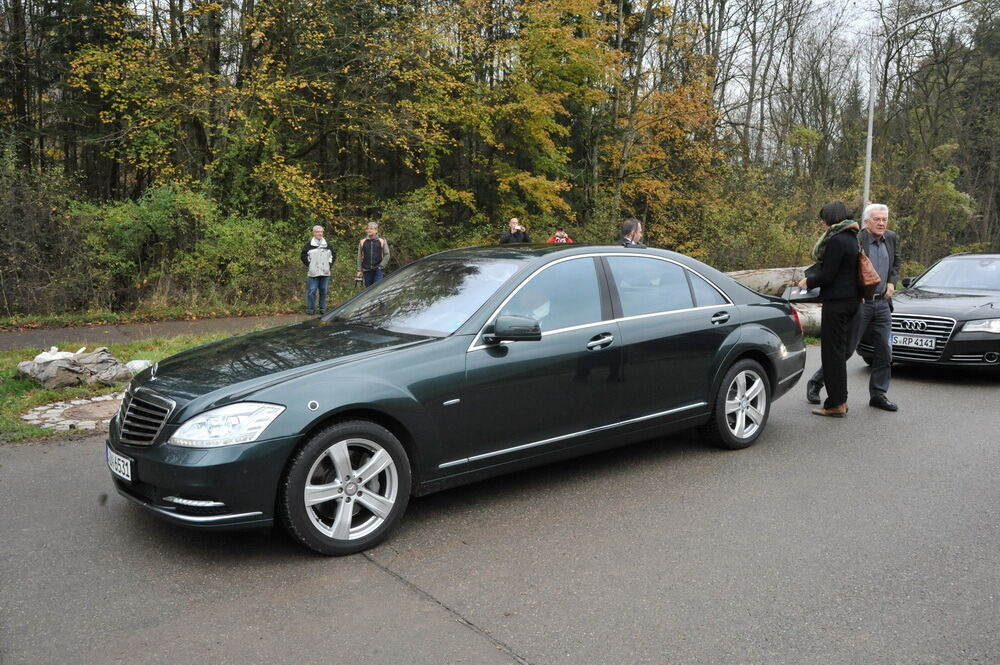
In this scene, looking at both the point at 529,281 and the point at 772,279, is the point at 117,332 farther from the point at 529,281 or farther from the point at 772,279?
the point at 772,279

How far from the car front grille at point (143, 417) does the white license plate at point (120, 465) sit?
0.31 feet

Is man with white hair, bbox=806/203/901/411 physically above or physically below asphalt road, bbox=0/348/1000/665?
above

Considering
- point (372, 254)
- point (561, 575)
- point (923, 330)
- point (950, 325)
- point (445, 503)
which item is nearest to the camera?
point (561, 575)

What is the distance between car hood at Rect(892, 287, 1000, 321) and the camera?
9062 mm

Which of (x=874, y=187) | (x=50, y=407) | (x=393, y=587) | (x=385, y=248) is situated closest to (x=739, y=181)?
(x=874, y=187)

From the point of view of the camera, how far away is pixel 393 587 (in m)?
3.75

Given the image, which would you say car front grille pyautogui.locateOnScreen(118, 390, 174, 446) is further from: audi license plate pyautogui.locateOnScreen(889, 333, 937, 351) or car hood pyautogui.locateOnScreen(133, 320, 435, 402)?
audi license plate pyautogui.locateOnScreen(889, 333, 937, 351)

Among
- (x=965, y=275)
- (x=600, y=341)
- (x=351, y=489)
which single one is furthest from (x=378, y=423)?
(x=965, y=275)

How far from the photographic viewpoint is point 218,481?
3768mm

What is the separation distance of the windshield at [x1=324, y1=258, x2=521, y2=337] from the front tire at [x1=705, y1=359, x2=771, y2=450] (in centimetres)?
199

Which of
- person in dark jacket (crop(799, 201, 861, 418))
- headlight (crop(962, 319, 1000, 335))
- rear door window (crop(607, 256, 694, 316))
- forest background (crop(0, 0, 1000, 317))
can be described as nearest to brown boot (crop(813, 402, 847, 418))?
person in dark jacket (crop(799, 201, 861, 418))

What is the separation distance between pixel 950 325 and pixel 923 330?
0.28 meters

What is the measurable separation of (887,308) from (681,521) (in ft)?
14.6

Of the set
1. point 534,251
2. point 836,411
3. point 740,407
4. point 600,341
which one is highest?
point 534,251
